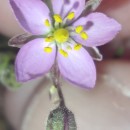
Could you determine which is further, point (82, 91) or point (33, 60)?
point (82, 91)

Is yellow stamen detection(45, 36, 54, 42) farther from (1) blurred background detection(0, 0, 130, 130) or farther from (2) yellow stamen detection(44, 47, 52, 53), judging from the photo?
(1) blurred background detection(0, 0, 130, 130)

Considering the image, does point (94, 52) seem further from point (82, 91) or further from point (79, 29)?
point (82, 91)

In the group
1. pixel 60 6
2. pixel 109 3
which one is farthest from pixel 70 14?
pixel 109 3

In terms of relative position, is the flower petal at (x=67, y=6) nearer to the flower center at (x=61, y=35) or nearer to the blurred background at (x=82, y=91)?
the flower center at (x=61, y=35)

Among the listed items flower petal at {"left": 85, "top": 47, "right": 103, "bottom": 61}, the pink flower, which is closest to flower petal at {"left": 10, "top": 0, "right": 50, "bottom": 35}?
the pink flower

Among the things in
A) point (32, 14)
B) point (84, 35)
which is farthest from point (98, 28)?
point (32, 14)

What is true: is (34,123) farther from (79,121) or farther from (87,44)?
(87,44)
